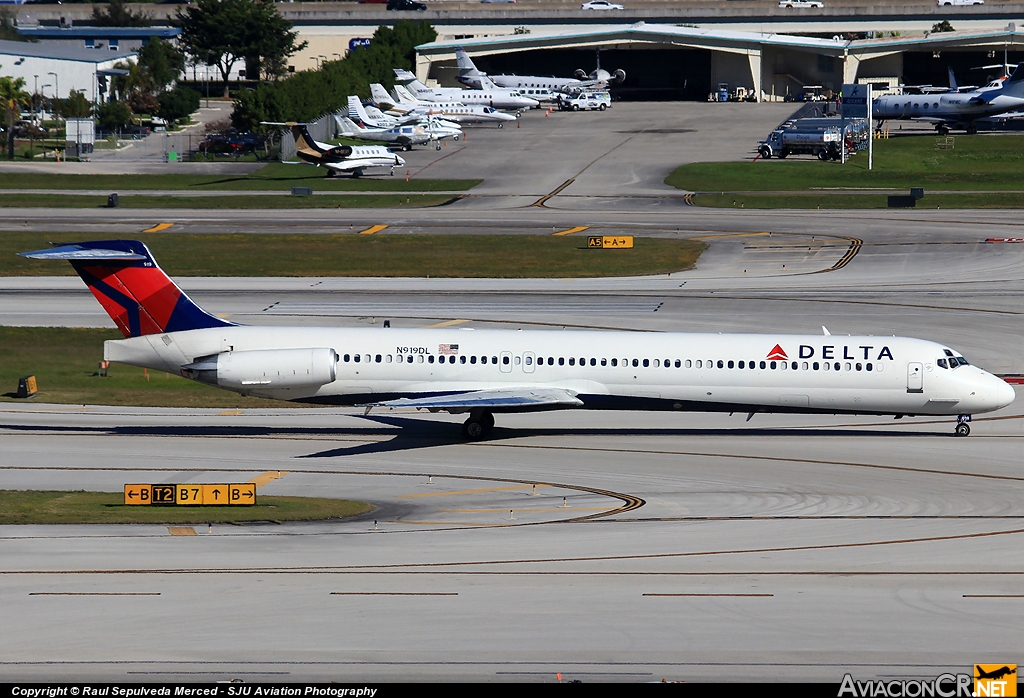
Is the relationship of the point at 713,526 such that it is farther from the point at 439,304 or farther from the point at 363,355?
the point at 439,304

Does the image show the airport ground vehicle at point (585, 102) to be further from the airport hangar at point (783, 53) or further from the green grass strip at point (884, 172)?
the green grass strip at point (884, 172)

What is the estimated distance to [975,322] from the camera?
169ft

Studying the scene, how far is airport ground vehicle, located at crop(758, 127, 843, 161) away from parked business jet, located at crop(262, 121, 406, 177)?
105 ft

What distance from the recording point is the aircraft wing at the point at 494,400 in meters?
34.3

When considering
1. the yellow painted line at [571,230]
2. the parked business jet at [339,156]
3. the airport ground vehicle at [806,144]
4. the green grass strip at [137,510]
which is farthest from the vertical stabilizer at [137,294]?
the airport ground vehicle at [806,144]

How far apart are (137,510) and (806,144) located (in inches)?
3404

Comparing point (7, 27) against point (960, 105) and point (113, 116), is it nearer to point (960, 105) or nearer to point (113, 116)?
point (113, 116)

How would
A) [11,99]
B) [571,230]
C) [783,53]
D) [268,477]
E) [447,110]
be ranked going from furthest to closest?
[783,53] → [447,110] → [11,99] → [571,230] → [268,477]

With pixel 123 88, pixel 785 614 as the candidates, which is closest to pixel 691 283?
pixel 785 614

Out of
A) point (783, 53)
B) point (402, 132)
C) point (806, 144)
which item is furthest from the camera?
point (783, 53)

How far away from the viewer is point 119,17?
191m

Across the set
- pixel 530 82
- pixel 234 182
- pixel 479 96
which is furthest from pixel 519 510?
pixel 530 82

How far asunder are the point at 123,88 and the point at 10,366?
349ft

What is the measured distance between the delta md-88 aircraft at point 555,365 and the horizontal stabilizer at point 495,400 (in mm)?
89
